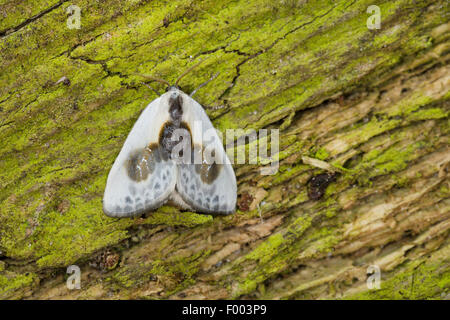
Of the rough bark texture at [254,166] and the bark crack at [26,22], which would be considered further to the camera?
the rough bark texture at [254,166]

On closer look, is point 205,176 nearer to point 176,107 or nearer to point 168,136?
point 168,136

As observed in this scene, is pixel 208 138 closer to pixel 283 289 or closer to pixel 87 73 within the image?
pixel 87 73

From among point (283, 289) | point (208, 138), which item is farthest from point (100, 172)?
point (283, 289)

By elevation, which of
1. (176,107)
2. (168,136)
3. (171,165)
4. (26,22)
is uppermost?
(26,22)

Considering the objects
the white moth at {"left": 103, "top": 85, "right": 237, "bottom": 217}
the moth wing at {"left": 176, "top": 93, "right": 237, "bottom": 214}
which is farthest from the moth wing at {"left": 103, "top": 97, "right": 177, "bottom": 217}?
the moth wing at {"left": 176, "top": 93, "right": 237, "bottom": 214}

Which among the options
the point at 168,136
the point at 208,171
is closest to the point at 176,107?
the point at 168,136

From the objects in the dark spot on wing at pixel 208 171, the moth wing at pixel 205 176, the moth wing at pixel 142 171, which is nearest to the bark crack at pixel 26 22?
the moth wing at pixel 142 171

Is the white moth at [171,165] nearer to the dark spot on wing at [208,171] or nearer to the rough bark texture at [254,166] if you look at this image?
the dark spot on wing at [208,171]
